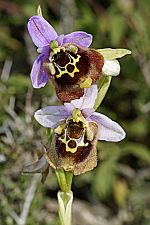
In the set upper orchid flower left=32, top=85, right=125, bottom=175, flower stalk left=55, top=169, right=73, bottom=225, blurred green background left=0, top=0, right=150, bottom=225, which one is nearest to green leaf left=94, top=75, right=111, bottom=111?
upper orchid flower left=32, top=85, right=125, bottom=175

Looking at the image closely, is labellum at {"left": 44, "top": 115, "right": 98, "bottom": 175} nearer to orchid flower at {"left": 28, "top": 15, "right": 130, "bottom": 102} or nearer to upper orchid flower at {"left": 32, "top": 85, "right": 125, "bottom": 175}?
upper orchid flower at {"left": 32, "top": 85, "right": 125, "bottom": 175}

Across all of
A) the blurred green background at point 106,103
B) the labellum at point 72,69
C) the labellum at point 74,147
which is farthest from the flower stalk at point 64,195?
the blurred green background at point 106,103

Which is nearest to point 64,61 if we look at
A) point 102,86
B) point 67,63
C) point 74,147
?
point 67,63

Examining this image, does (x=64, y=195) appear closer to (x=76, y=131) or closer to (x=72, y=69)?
(x=76, y=131)

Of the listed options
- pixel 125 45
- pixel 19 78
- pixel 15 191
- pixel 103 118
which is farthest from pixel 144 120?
pixel 103 118

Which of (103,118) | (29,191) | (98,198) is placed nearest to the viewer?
(103,118)

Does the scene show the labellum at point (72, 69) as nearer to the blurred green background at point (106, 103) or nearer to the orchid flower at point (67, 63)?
the orchid flower at point (67, 63)

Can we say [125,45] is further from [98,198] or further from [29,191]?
[29,191]
